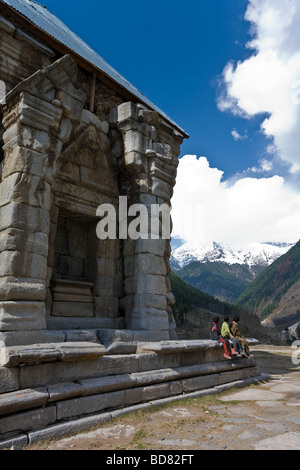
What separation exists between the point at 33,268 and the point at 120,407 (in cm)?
227

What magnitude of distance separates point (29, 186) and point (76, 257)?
232 centimetres

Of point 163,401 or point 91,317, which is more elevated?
point 91,317

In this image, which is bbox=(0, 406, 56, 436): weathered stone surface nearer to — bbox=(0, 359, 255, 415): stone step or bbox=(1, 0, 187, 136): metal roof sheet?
bbox=(0, 359, 255, 415): stone step

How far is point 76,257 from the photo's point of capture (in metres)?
6.82

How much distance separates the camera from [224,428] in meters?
3.92

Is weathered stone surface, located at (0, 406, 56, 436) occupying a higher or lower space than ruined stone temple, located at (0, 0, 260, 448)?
lower

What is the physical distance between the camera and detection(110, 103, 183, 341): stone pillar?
6.26 metres

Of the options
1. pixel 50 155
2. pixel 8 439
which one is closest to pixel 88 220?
pixel 50 155

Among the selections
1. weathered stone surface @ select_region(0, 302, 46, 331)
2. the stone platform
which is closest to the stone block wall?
weathered stone surface @ select_region(0, 302, 46, 331)

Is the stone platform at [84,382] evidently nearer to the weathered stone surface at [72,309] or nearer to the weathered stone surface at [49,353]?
the weathered stone surface at [49,353]

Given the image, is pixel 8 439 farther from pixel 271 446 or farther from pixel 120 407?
pixel 271 446

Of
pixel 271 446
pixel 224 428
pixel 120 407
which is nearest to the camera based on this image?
pixel 271 446

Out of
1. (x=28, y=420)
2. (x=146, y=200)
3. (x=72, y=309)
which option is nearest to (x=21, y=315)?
(x=28, y=420)

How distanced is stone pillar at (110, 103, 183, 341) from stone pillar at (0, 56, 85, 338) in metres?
1.62
